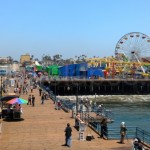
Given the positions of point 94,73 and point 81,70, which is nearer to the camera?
point 81,70

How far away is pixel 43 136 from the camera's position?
22391 millimetres

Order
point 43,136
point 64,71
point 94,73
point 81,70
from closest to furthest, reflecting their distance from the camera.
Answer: point 43,136 < point 81,70 < point 94,73 < point 64,71

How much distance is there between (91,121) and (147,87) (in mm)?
56933

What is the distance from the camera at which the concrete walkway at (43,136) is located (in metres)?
19.7

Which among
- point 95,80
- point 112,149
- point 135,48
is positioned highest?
point 135,48

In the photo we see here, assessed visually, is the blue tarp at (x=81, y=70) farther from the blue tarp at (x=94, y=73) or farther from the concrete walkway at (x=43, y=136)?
the concrete walkway at (x=43, y=136)

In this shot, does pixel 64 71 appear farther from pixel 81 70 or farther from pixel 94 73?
pixel 94 73

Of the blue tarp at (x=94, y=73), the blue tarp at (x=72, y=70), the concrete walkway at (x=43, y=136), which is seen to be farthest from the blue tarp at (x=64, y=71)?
the concrete walkway at (x=43, y=136)

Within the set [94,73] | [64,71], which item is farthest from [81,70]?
[64,71]

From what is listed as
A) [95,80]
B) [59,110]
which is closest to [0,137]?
[59,110]

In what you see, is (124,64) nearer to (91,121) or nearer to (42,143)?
(91,121)

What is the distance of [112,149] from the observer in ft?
62.0

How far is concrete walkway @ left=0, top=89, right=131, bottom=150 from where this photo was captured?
19.7m

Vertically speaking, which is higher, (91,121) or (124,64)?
(124,64)
